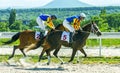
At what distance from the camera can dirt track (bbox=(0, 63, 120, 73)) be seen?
1035 centimetres

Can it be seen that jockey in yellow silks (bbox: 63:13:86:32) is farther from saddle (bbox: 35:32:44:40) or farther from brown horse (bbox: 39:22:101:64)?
saddle (bbox: 35:32:44:40)

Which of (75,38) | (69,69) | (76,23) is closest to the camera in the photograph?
(69,69)

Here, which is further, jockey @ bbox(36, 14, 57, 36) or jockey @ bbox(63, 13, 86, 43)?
jockey @ bbox(36, 14, 57, 36)

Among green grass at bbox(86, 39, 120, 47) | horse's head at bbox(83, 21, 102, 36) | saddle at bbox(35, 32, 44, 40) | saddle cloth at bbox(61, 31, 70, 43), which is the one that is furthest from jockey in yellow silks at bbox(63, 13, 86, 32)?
green grass at bbox(86, 39, 120, 47)

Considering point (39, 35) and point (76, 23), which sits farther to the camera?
point (39, 35)

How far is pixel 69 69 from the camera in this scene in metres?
10.7

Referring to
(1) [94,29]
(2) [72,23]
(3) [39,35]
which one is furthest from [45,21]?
(1) [94,29]

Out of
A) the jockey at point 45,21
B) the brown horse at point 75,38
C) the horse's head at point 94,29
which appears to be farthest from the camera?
the jockey at point 45,21

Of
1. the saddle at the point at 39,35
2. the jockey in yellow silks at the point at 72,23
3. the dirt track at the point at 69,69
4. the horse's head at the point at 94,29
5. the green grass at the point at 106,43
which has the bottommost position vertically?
the green grass at the point at 106,43

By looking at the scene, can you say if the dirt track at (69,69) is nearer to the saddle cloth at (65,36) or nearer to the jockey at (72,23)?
the saddle cloth at (65,36)

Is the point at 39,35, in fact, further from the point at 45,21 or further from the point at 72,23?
the point at 72,23

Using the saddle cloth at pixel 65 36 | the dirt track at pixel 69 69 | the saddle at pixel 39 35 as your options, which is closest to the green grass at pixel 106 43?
the saddle at pixel 39 35

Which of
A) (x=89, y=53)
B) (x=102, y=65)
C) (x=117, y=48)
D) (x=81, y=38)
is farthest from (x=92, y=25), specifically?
(x=117, y=48)

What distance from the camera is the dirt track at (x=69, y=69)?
10352 millimetres
